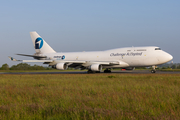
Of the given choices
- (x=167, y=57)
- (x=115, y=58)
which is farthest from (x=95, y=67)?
(x=167, y=57)

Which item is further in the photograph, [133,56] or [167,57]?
[133,56]

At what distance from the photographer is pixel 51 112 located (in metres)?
5.63

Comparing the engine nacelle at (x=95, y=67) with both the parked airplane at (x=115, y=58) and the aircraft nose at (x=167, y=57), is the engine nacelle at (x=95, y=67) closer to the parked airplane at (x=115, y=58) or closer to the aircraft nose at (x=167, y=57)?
the parked airplane at (x=115, y=58)

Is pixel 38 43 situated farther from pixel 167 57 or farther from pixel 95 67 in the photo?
pixel 167 57

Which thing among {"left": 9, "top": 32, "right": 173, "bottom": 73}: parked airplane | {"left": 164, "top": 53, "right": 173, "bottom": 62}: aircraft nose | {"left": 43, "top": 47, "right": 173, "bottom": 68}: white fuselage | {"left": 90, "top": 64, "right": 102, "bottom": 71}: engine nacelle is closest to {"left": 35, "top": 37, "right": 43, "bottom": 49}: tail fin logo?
{"left": 9, "top": 32, "right": 173, "bottom": 73}: parked airplane

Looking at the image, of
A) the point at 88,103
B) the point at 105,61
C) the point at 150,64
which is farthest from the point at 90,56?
the point at 88,103

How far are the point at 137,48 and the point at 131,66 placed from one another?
3.11 meters

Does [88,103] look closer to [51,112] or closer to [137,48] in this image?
[51,112]

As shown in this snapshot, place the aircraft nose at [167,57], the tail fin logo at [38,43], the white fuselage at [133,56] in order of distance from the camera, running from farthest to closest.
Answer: the tail fin logo at [38,43], the white fuselage at [133,56], the aircraft nose at [167,57]

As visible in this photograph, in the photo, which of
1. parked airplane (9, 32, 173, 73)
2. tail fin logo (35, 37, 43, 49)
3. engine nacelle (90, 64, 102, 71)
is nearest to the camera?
parked airplane (9, 32, 173, 73)

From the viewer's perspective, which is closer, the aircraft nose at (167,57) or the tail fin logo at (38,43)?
the aircraft nose at (167,57)

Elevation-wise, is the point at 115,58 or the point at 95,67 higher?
the point at 115,58

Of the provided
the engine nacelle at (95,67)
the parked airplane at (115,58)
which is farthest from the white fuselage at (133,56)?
the engine nacelle at (95,67)

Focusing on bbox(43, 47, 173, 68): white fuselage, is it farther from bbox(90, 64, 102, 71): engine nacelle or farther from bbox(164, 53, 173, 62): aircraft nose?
bbox(90, 64, 102, 71): engine nacelle
